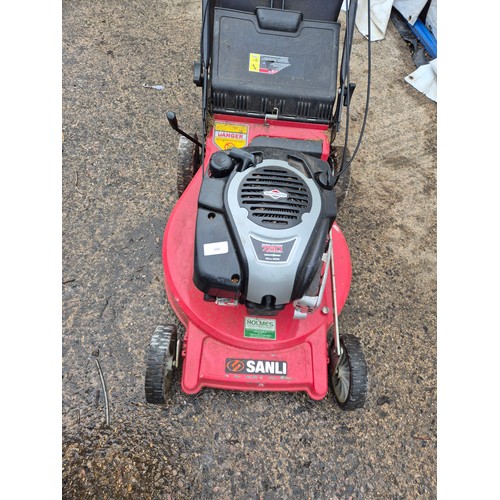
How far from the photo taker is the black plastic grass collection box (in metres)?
2.02

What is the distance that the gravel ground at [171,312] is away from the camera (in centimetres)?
185

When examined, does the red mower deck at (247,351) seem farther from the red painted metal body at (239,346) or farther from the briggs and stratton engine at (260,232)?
the briggs and stratton engine at (260,232)

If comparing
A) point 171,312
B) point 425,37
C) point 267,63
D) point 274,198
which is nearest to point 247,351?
point 171,312

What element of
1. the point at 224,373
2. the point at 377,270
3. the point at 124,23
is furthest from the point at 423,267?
the point at 124,23

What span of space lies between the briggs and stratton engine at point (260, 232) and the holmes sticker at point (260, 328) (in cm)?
22

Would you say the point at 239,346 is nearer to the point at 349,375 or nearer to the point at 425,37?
the point at 349,375

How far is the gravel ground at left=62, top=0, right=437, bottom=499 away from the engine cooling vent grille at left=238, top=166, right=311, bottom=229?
843 millimetres

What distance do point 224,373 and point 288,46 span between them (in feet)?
4.59

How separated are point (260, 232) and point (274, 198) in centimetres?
14

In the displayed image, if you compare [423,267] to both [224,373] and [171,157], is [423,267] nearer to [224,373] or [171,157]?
[224,373]

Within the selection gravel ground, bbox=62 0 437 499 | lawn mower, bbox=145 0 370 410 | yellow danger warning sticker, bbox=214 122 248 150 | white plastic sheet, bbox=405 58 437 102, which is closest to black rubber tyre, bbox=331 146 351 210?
lawn mower, bbox=145 0 370 410

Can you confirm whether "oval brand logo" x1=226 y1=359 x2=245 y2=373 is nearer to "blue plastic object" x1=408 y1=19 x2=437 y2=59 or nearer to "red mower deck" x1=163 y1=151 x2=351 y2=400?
"red mower deck" x1=163 y1=151 x2=351 y2=400

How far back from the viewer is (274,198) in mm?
1586

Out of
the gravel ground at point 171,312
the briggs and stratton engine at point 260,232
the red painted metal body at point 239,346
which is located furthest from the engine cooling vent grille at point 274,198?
the gravel ground at point 171,312
